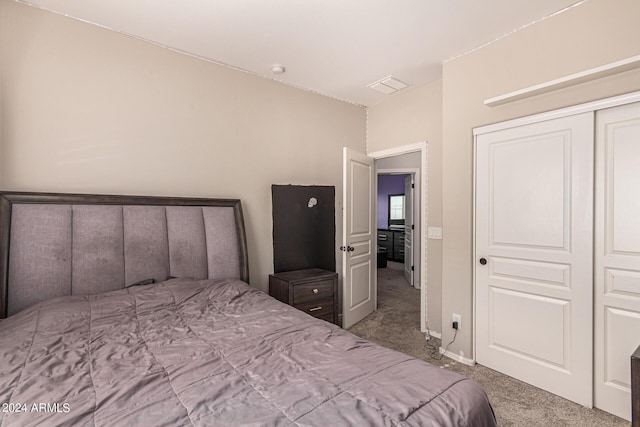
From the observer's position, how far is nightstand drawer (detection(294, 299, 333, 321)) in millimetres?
2979

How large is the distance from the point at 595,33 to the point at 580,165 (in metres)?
0.88

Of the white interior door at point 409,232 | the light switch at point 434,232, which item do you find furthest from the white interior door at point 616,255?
the white interior door at point 409,232

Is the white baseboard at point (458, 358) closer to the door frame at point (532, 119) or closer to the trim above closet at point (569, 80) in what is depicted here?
the door frame at point (532, 119)

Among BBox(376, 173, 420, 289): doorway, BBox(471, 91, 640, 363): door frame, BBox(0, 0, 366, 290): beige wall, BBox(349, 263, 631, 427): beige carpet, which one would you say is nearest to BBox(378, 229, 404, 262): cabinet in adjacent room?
BBox(376, 173, 420, 289): doorway

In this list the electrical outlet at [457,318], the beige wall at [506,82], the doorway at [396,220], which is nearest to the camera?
the beige wall at [506,82]

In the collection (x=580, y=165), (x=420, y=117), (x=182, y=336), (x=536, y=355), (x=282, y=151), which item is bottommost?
(x=536, y=355)

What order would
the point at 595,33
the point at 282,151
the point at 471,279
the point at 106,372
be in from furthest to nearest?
the point at 282,151 → the point at 471,279 → the point at 595,33 → the point at 106,372

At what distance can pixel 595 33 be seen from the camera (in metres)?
2.06

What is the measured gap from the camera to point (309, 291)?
3.00 meters

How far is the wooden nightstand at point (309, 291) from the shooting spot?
2906mm

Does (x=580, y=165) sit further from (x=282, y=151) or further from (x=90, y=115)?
(x=90, y=115)

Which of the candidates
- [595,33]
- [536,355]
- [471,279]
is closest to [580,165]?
[595,33]

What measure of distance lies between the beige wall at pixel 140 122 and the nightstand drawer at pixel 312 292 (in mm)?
477

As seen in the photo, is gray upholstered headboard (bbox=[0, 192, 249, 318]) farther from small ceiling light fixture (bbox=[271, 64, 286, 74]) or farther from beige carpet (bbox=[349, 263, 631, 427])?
beige carpet (bbox=[349, 263, 631, 427])
